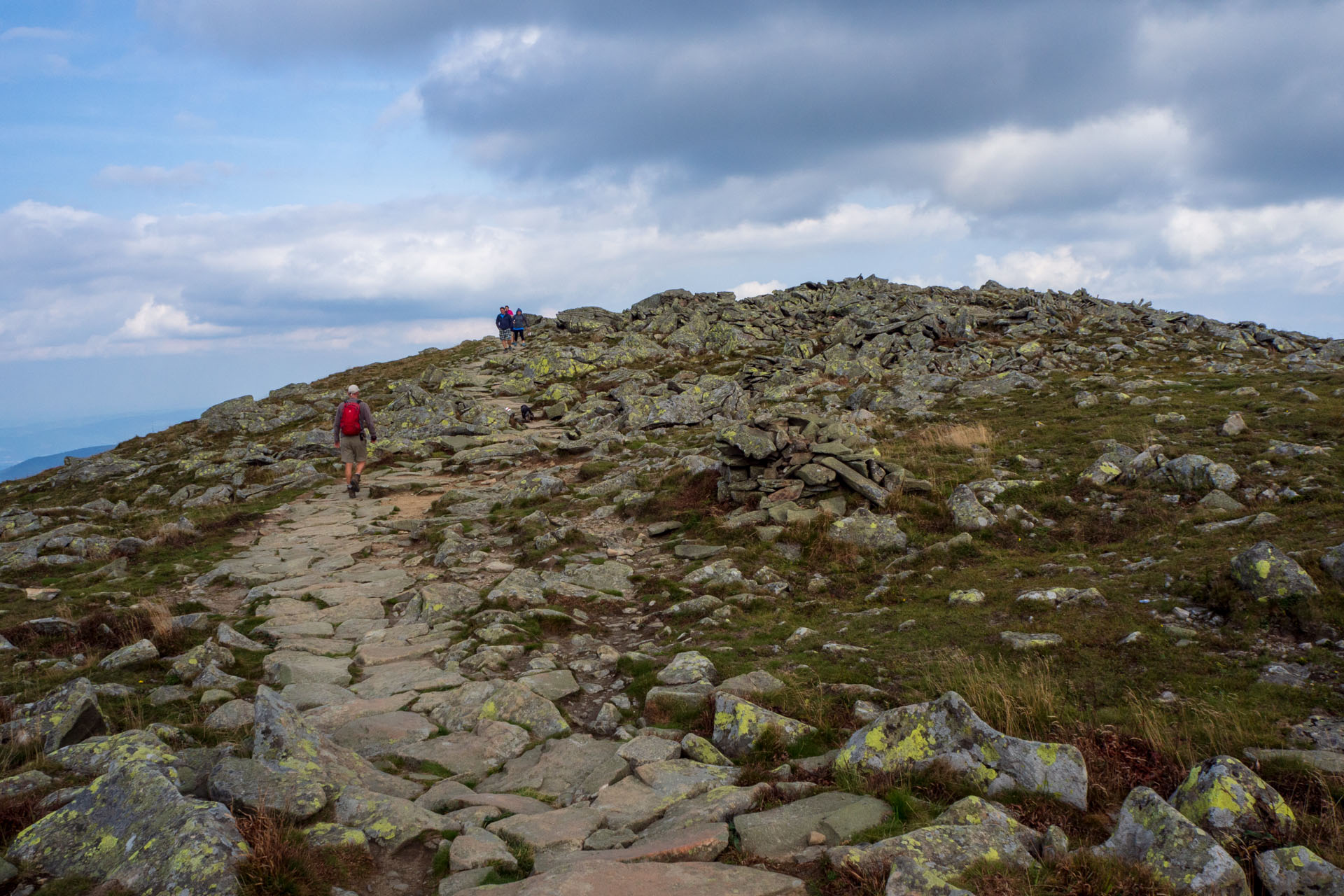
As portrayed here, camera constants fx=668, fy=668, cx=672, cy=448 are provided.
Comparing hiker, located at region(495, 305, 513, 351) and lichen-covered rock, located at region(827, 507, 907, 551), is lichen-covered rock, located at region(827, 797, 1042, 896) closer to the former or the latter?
lichen-covered rock, located at region(827, 507, 907, 551)

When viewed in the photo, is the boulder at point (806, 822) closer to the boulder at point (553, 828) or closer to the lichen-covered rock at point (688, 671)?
the boulder at point (553, 828)

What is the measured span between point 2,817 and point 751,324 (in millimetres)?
46462

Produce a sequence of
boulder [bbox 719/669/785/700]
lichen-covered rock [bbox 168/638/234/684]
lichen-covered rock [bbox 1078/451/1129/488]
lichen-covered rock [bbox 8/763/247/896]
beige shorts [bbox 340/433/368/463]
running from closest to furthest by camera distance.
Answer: lichen-covered rock [bbox 8/763/247/896] < boulder [bbox 719/669/785/700] < lichen-covered rock [bbox 168/638/234/684] < lichen-covered rock [bbox 1078/451/1129/488] < beige shorts [bbox 340/433/368/463]

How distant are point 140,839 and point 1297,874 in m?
7.87

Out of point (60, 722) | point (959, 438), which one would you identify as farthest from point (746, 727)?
point (959, 438)

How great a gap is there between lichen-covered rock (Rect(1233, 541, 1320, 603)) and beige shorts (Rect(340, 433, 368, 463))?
21.8m

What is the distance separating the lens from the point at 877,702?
303 inches

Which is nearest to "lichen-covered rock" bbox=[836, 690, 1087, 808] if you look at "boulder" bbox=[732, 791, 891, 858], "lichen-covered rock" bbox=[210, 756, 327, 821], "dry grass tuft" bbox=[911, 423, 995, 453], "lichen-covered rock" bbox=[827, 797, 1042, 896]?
"boulder" bbox=[732, 791, 891, 858]

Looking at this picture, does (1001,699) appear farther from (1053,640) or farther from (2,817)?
(2,817)

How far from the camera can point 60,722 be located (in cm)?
690

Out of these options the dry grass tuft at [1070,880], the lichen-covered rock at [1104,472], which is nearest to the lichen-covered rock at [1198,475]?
the lichen-covered rock at [1104,472]

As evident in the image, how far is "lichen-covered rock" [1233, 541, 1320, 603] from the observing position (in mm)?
8266

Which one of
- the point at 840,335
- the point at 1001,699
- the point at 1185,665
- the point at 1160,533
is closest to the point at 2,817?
the point at 1001,699

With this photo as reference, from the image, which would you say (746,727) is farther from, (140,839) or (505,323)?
(505,323)
